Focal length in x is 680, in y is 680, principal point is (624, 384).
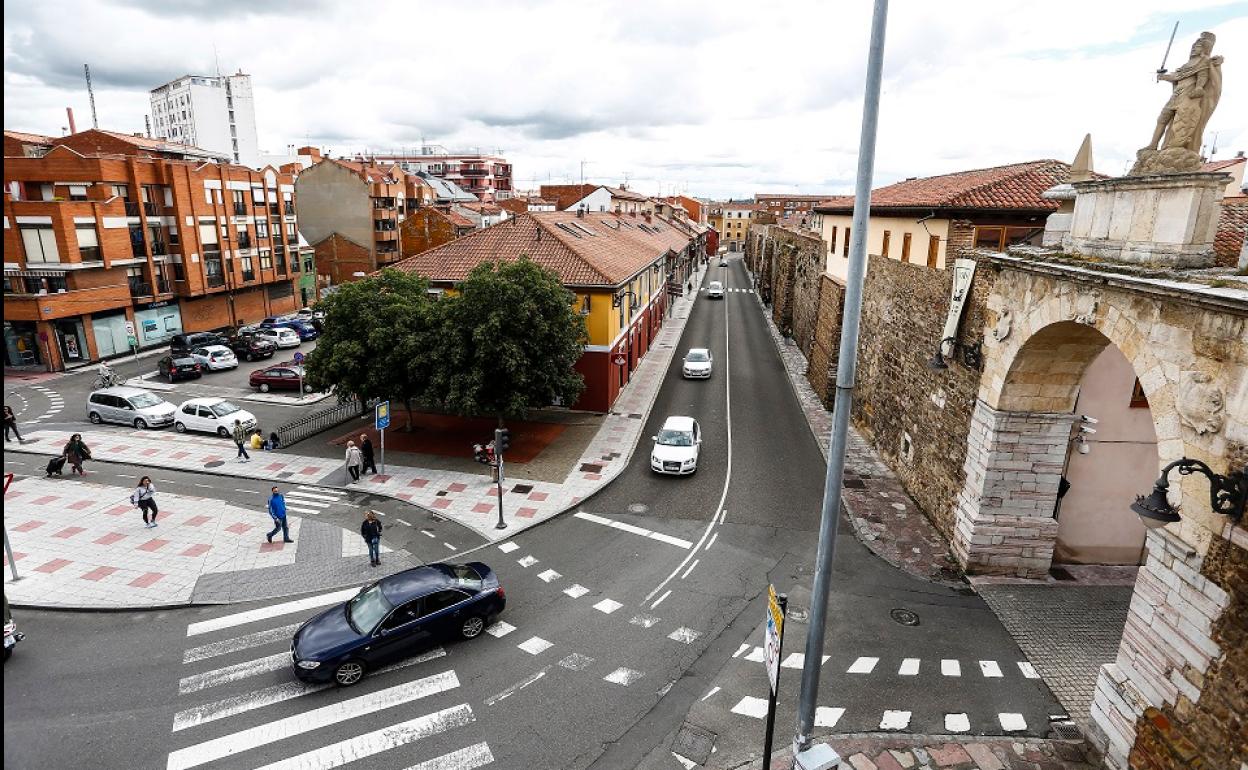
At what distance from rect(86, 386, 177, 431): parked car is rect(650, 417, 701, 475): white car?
19.2 meters

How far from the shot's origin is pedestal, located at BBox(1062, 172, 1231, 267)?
35.0 ft

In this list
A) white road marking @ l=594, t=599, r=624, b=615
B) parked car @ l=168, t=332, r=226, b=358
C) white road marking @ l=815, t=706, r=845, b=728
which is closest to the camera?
white road marking @ l=815, t=706, r=845, b=728

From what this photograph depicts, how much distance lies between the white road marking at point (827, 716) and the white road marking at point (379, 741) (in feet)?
18.0

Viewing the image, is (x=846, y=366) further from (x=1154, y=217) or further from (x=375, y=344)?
(x=375, y=344)

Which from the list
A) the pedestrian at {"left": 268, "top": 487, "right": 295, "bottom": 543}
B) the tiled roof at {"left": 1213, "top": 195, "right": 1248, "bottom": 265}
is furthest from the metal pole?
the pedestrian at {"left": 268, "top": 487, "right": 295, "bottom": 543}

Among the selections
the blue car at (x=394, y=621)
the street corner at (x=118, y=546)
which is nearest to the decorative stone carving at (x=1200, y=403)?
the blue car at (x=394, y=621)

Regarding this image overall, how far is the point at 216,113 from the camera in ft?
312

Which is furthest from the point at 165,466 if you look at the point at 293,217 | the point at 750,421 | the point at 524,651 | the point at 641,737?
the point at 293,217

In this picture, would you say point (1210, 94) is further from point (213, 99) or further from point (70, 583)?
point (213, 99)

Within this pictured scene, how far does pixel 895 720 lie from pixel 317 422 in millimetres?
22359

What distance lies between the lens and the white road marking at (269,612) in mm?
13766

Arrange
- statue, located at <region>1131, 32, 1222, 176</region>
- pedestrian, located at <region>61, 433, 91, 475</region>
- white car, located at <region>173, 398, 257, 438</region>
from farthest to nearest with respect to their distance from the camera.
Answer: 1. white car, located at <region>173, 398, 257, 438</region>
2. pedestrian, located at <region>61, 433, 91, 475</region>
3. statue, located at <region>1131, 32, 1222, 176</region>

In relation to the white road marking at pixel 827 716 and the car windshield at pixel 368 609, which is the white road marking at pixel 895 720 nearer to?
the white road marking at pixel 827 716

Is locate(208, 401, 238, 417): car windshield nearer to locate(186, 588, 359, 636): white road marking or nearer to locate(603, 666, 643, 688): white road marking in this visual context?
locate(186, 588, 359, 636): white road marking
